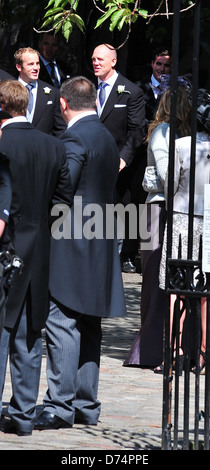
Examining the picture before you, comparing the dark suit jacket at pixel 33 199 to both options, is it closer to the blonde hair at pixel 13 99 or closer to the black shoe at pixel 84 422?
the blonde hair at pixel 13 99

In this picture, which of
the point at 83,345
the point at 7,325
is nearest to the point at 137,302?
the point at 83,345

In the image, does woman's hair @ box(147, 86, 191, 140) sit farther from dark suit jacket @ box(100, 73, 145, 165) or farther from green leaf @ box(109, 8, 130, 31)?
dark suit jacket @ box(100, 73, 145, 165)

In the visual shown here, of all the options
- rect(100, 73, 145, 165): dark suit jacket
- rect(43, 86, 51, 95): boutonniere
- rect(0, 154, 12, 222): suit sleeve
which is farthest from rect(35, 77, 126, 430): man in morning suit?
rect(43, 86, 51, 95): boutonniere

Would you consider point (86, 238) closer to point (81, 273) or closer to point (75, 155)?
point (81, 273)

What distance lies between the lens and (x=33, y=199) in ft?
22.7

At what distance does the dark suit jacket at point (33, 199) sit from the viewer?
6.88 m

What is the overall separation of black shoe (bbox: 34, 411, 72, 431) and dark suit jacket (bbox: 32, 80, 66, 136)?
4924mm

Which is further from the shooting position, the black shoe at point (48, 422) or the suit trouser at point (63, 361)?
the suit trouser at point (63, 361)

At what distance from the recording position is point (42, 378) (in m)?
8.74

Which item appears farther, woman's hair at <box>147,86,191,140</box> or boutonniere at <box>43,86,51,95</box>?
boutonniere at <box>43,86,51,95</box>

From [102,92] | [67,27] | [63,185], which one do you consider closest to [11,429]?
[63,185]

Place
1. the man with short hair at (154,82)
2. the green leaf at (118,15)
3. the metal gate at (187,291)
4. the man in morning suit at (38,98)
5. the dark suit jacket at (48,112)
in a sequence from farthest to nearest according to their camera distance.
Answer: the man with short hair at (154,82) < the dark suit jacket at (48,112) < the man in morning suit at (38,98) < the green leaf at (118,15) < the metal gate at (187,291)

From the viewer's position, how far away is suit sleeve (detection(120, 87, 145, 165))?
11352mm

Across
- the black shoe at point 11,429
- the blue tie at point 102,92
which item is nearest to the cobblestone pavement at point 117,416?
the black shoe at point 11,429
